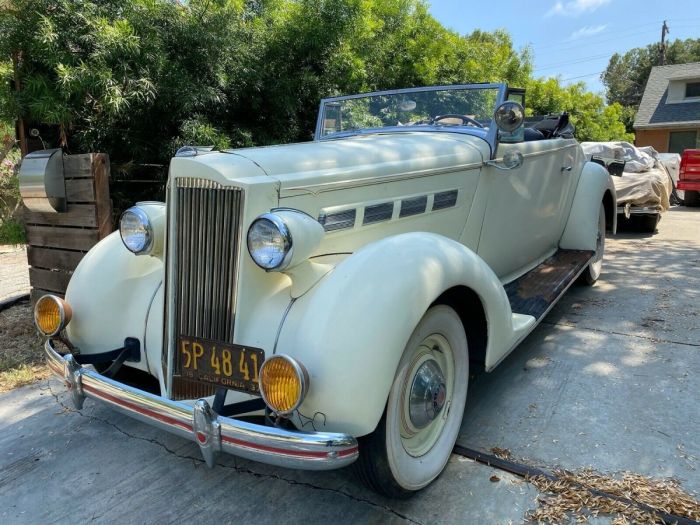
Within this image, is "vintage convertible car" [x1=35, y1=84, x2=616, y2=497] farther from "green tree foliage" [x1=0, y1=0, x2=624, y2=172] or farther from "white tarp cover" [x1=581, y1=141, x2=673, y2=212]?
"white tarp cover" [x1=581, y1=141, x2=673, y2=212]

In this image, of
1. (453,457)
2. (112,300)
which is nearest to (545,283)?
(453,457)

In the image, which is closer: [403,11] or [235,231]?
[235,231]

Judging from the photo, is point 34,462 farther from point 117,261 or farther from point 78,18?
point 78,18

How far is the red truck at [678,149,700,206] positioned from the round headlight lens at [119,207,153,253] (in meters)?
13.9

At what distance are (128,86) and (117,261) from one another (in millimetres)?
2523

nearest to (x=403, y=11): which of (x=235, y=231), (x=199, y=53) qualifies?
(x=199, y=53)

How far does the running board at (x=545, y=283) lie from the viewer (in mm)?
3203

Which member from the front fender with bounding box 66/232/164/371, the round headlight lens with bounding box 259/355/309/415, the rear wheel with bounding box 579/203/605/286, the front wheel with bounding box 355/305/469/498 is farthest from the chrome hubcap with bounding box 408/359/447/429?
the rear wheel with bounding box 579/203/605/286

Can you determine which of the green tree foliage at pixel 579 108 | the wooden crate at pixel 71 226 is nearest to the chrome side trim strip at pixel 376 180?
the wooden crate at pixel 71 226

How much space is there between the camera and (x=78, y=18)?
14.1 feet

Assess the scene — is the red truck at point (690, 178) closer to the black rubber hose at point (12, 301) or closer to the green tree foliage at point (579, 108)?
the green tree foliage at point (579, 108)

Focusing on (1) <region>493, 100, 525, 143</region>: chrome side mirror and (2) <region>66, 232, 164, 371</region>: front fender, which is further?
(1) <region>493, 100, 525, 143</region>: chrome side mirror

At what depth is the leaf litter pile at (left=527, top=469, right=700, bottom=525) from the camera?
201 centimetres

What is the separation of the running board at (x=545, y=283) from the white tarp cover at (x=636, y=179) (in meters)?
3.57
